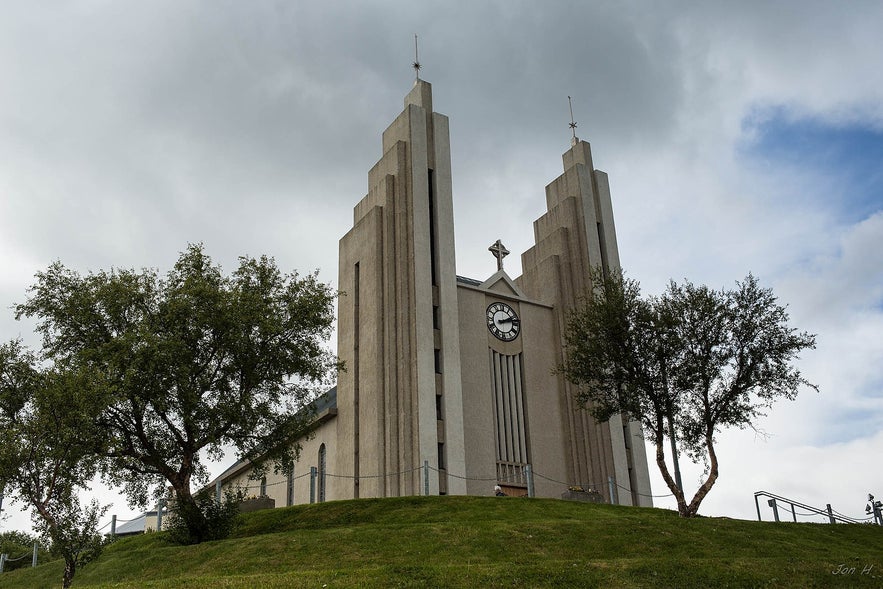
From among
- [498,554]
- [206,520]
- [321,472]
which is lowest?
[498,554]

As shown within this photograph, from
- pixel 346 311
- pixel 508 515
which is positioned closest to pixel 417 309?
pixel 346 311

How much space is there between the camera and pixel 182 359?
91.6 ft

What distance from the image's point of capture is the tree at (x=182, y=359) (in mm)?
27344

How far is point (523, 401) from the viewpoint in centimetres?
4288

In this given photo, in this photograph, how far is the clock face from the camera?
143 feet

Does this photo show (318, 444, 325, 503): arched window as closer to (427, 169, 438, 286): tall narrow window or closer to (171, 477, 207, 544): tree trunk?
(427, 169, 438, 286): tall narrow window

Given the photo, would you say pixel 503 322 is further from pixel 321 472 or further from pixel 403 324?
pixel 321 472

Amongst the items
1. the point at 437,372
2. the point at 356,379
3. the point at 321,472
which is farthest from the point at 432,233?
the point at 321,472

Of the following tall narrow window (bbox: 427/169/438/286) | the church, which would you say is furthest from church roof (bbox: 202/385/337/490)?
tall narrow window (bbox: 427/169/438/286)

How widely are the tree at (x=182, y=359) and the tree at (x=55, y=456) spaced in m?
1.63

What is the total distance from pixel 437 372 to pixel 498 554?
1906 cm

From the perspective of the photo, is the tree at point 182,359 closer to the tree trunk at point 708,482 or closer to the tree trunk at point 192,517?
the tree trunk at point 192,517

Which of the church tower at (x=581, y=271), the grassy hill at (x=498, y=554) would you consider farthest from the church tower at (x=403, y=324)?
the church tower at (x=581, y=271)

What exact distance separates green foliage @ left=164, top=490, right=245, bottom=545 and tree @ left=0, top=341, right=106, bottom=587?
369cm
